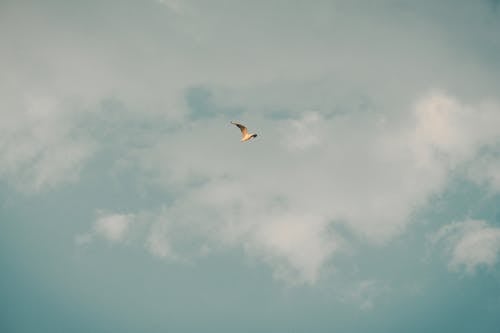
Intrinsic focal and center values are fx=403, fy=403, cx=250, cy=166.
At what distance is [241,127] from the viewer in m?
46.2
